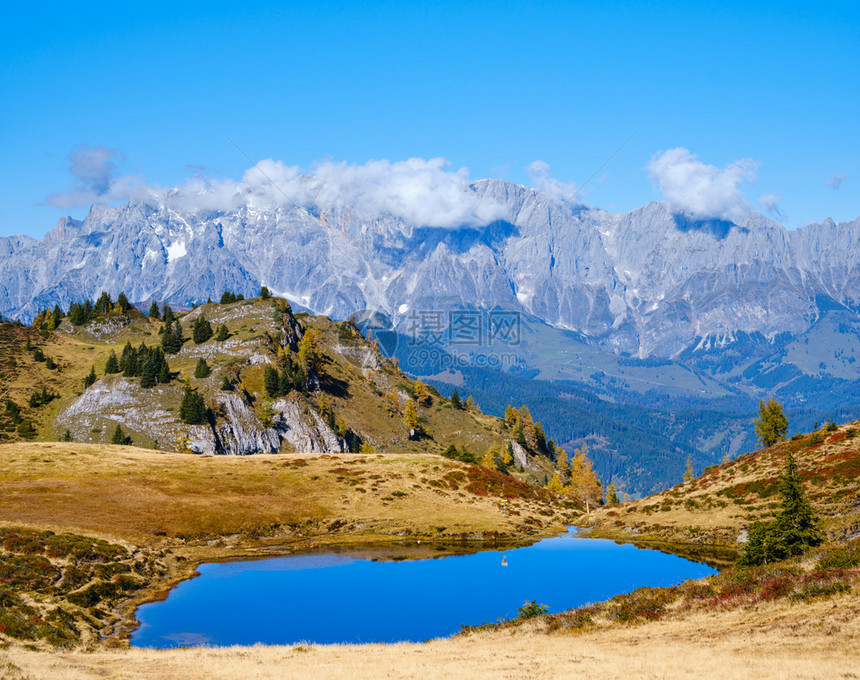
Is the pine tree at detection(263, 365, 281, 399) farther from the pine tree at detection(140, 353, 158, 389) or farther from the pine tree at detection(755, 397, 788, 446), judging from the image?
the pine tree at detection(755, 397, 788, 446)

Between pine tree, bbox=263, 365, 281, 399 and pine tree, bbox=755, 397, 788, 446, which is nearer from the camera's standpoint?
pine tree, bbox=755, 397, 788, 446

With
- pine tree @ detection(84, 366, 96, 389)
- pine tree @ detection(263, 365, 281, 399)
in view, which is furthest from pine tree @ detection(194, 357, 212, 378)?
pine tree @ detection(84, 366, 96, 389)

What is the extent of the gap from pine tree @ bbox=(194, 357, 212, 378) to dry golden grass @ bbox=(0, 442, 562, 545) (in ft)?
192

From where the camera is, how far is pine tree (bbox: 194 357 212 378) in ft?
583

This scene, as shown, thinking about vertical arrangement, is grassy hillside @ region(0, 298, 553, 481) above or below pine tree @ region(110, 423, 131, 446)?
above

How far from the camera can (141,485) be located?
311ft

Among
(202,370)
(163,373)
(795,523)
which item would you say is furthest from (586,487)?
(163,373)

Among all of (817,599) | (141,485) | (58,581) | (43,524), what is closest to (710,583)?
(817,599)

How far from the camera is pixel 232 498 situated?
9494 cm

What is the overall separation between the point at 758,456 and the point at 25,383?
581ft

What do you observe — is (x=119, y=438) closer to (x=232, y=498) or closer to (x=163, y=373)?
(x=163, y=373)

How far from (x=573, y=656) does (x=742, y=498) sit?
6604 centimetres

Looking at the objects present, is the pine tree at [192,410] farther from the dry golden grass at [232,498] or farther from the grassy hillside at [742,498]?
the grassy hillside at [742,498]

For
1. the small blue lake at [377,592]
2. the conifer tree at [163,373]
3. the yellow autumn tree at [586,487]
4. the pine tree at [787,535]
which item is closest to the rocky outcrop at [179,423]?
the conifer tree at [163,373]
